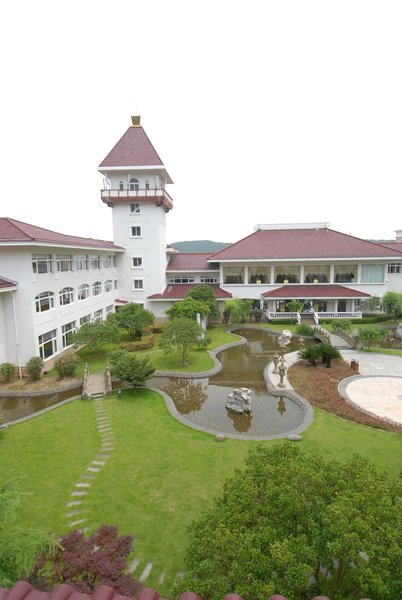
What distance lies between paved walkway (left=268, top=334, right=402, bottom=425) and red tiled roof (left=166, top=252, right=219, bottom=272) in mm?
15692

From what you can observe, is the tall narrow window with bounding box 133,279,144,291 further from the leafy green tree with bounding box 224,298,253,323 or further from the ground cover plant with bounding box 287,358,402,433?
the ground cover plant with bounding box 287,358,402,433

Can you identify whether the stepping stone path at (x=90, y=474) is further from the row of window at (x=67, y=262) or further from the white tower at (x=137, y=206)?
the white tower at (x=137, y=206)

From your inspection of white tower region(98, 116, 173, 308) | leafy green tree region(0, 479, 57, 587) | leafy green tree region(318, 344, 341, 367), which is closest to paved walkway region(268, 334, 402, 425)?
leafy green tree region(318, 344, 341, 367)

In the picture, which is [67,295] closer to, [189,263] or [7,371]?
[7,371]

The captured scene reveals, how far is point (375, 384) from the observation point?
53.5ft

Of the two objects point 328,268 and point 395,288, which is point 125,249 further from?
point 395,288

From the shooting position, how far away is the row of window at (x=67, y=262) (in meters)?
19.1

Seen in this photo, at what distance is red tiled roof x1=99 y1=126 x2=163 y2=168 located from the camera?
29781 mm

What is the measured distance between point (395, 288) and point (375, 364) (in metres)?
18.8

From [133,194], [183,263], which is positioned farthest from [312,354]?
[133,194]

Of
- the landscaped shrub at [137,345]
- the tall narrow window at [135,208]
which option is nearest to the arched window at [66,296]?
the landscaped shrub at [137,345]

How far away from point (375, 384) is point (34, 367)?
17094 millimetres

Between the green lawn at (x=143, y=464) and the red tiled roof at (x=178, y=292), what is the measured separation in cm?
1742

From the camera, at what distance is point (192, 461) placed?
397 inches
